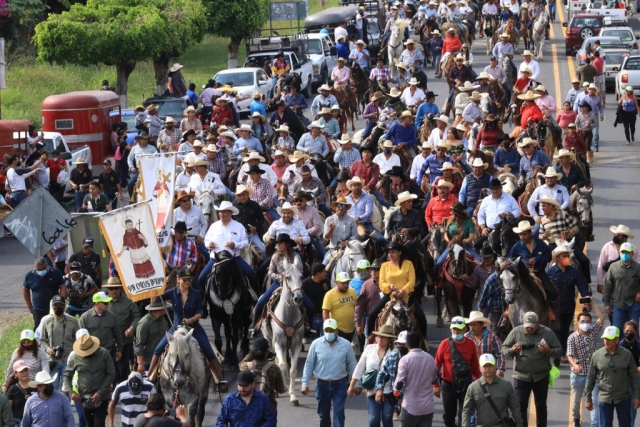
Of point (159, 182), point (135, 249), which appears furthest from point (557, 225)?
point (135, 249)

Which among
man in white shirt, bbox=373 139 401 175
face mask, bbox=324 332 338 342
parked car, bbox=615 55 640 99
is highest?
man in white shirt, bbox=373 139 401 175

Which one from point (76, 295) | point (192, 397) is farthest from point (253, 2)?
point (192, 397)

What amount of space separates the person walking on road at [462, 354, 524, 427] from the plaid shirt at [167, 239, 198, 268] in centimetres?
679

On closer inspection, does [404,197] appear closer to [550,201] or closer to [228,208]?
[550,201]

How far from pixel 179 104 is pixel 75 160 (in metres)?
5.36

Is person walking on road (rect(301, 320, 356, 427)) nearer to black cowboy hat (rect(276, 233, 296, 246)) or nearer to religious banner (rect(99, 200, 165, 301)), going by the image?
religious banner (rect(99, 200, 165, 301))

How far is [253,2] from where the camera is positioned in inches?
1962

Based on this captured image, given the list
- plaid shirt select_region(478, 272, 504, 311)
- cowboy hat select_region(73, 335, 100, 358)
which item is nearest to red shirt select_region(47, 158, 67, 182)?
plaid shirt select_region(478, 272, 504, 311)

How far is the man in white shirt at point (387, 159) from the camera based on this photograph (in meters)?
25.8

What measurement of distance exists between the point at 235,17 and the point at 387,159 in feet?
81.4

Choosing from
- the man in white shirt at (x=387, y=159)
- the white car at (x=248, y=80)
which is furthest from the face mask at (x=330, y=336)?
Result: the white car at (x=248, y=80)

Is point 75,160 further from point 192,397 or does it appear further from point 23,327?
point 192,397

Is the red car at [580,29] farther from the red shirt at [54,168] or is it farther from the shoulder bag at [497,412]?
the shoulder bag at [497,412]

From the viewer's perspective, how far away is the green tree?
162 ft
